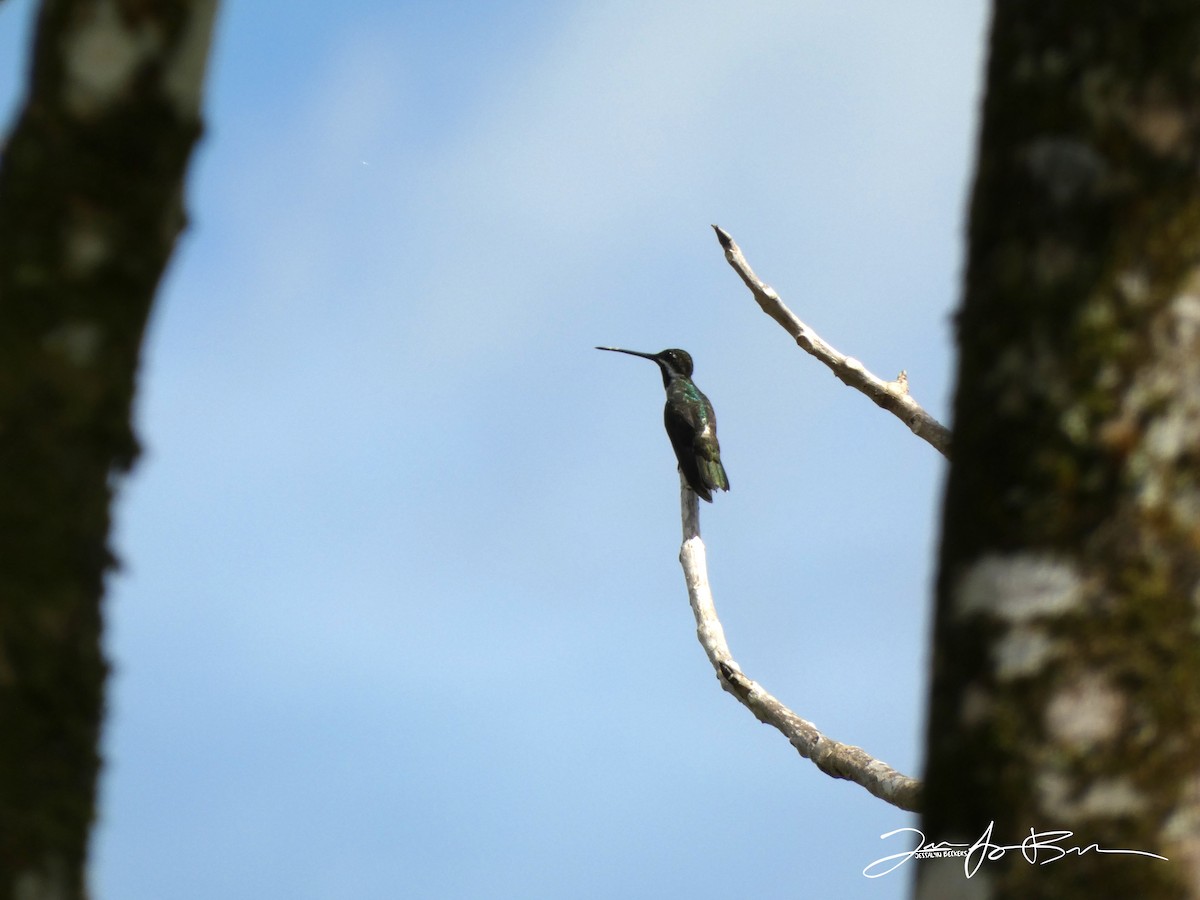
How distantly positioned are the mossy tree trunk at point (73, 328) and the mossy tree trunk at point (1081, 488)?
4.81ft

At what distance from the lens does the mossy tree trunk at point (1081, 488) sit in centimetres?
214

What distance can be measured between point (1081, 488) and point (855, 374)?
5.76 meters

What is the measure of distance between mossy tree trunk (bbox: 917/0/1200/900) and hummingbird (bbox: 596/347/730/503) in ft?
32.7

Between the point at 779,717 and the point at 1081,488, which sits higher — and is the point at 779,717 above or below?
above

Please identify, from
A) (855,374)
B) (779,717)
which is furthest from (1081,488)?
(855,374)

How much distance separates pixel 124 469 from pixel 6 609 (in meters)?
0.34

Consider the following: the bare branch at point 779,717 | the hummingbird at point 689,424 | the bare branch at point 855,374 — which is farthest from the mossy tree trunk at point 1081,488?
the hummingbird at point 689,424

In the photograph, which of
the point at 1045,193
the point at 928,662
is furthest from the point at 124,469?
the point at 1045,193

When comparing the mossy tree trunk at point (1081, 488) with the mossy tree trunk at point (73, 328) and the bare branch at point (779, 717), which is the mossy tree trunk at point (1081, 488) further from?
the bare branch at point (779, 717)

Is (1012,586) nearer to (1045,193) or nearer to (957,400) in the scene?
(957,400)

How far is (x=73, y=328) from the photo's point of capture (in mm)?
2547
